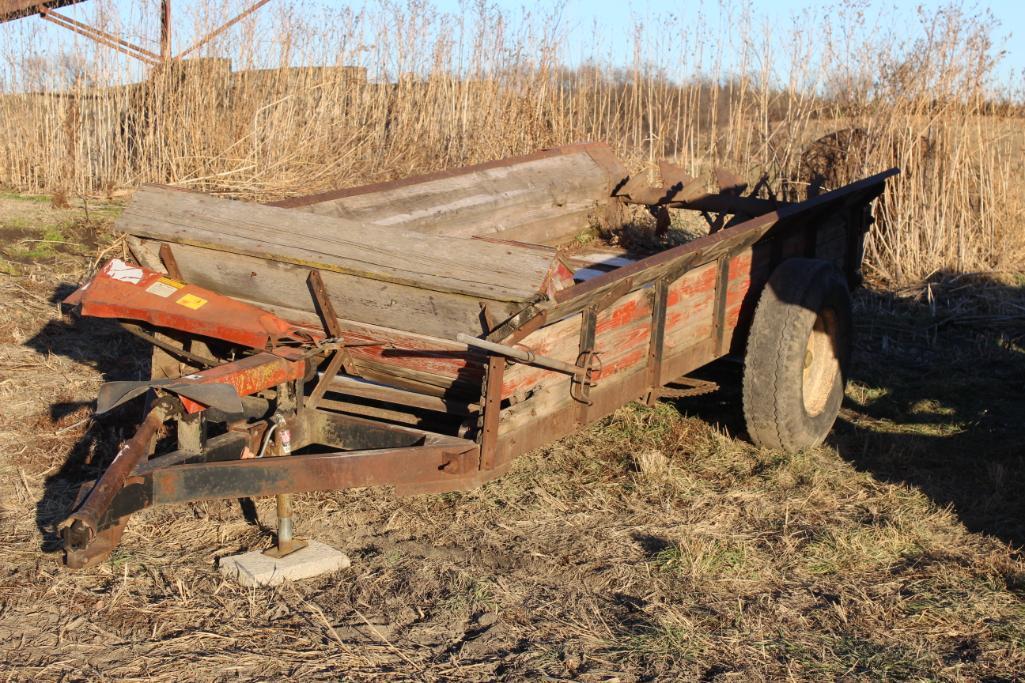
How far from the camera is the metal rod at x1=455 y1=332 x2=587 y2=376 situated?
108 inches

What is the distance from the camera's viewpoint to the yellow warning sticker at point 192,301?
333 centimetres

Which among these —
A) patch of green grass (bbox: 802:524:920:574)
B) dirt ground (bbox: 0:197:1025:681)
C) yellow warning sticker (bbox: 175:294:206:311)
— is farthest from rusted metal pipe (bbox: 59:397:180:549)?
patch of green grass (bbox: 802:524:920:574)

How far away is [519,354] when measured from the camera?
2816 mm

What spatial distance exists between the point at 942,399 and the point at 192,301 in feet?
13.0

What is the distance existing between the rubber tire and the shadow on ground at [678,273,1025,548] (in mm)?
407

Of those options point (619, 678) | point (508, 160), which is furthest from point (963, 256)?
point (619, 678)

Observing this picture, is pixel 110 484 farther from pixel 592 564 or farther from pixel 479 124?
pixel 479 124

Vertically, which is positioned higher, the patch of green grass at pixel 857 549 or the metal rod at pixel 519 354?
the metal rod at pixel 519 354

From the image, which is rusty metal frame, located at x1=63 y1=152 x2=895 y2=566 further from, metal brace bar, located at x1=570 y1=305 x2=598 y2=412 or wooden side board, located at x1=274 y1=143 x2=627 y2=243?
wooden side board, located at x1=274 y1=143 x2=627 y2=243

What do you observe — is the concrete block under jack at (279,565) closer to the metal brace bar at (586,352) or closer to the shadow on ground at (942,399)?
the metal brace bar at (586,352)

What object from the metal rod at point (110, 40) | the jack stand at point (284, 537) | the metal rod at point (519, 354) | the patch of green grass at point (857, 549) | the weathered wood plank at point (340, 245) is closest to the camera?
the metal rod at point (519, 354)

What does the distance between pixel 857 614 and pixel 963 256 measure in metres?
5.41

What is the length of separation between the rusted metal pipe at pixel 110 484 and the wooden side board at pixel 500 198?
131cm

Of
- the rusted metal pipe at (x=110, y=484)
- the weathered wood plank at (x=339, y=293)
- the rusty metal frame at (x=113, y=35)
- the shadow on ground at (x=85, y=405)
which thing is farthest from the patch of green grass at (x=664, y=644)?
the rusty metal frame at (x=113, y=35)
